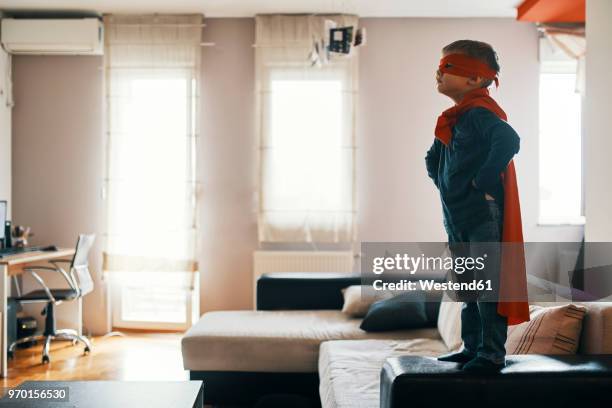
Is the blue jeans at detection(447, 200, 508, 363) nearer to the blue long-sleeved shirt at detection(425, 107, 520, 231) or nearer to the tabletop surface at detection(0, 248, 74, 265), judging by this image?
the blue long-sleeved shirt at detection(425, 107, 520, 231)

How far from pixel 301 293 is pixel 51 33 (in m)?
3.03

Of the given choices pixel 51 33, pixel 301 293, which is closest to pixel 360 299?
pixel 301 293

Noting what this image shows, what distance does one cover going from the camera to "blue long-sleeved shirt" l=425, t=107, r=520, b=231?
1.42 meters

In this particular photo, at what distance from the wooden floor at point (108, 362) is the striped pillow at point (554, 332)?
2201mm

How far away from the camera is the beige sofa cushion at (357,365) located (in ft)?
6.27

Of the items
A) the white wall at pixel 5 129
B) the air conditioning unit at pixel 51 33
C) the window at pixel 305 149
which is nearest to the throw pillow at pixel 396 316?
the window at pixel 305 149

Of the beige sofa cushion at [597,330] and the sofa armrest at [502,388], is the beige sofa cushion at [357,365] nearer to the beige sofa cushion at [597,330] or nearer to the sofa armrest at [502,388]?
the sofa armrest at [502,388]

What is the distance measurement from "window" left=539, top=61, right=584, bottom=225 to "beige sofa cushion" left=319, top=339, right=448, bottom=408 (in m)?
2.66

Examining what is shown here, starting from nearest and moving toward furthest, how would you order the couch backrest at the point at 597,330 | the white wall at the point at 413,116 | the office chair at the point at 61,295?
1. the couch backrest at the point at 597,330
2. the office chair at the point at 61,295
3. the white wall at the point at 413,116

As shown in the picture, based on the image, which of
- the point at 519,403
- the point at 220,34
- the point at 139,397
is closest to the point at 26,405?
the point at 139,397

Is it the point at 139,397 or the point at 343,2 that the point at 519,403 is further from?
the point at 343,2

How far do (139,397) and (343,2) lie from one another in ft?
11.4

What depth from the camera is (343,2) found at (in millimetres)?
4227

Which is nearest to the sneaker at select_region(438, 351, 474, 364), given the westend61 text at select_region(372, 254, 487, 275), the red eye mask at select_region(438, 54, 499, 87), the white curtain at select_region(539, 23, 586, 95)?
the red eye mask at select_region(438, 54, 499, 87)
